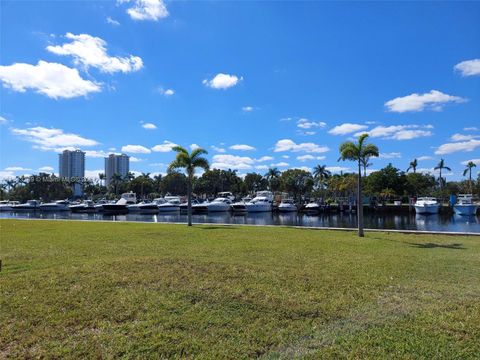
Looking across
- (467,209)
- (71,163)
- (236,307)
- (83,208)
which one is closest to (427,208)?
(467,209)

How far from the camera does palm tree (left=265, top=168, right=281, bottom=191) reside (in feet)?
348

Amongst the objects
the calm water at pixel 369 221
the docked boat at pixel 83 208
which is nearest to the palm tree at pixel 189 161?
the calm water at pixel 369 221

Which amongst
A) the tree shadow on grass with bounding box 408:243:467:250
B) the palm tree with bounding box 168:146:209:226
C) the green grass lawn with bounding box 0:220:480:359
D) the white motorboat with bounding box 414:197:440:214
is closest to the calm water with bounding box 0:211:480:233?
the white motorboat with bounding box 414:197:440:214

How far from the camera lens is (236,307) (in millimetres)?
5898

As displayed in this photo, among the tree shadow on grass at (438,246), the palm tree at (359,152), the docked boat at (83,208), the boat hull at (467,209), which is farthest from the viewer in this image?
the docked boat at (83,208)

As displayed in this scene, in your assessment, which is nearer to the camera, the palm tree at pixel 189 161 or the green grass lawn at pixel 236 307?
the green grass lawn at pixel 236 307

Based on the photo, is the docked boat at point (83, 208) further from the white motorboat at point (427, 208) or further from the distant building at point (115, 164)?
the distant building at point (115, 164)

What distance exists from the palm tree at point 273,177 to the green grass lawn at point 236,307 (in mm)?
95779

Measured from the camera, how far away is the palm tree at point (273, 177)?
106 meters

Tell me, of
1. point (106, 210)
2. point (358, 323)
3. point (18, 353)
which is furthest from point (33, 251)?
point (106, 210)

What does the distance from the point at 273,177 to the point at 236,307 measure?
105510 millimetres

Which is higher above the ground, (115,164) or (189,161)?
(115,164)

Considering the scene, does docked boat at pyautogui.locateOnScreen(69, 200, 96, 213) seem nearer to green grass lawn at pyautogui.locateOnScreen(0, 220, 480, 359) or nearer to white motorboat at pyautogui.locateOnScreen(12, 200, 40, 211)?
white motorboat at pyautogui.locateOnScreen(12, 200, 40, 211)

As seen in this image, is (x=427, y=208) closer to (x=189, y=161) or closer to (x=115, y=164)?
(x=189, y=161)
